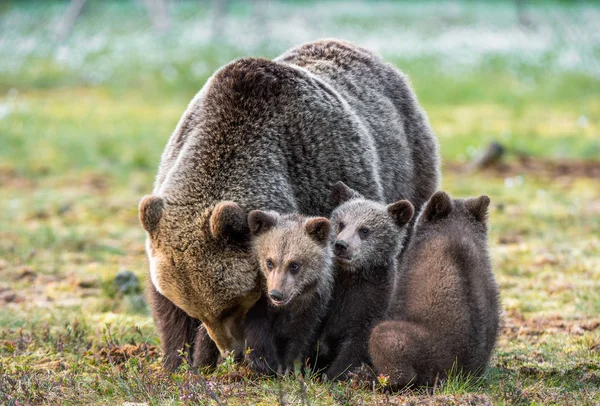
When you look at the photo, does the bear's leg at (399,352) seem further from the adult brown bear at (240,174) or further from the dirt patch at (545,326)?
the dirt patch at (545,326)

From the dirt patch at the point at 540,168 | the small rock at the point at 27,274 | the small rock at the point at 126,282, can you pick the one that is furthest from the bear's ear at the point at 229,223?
the dirt patch at the point at 540,168

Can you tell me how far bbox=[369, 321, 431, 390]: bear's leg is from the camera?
5.83 m

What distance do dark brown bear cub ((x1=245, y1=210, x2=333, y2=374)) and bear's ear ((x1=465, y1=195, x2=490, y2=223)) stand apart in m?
1.33

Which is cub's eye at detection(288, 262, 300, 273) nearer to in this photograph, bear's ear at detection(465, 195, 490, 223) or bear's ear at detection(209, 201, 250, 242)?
bear's ear at detection(209, 201, 250, 242)

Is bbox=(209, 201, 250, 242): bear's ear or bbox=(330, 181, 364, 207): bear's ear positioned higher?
bbox=(209, 201, 250, 242): bear's ear

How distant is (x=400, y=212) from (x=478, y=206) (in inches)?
25.6

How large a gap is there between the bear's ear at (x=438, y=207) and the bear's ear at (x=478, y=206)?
0.58 ft

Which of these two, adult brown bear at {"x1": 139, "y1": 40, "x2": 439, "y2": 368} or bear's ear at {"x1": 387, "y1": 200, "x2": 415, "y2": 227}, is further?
bear's ear at {"x1": 387, "y1": 200, "x2": 415, "y2": 227}

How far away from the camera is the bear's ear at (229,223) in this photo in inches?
222

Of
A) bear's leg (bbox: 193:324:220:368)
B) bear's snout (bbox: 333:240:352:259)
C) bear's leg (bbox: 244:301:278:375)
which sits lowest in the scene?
bear's leg (bbox: 193:324:220:368)

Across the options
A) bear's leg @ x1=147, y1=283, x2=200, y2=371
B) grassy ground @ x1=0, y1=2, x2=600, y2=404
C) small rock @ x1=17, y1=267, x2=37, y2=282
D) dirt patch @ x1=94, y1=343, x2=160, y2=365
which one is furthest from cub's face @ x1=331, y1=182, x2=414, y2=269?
small rock @ x1=17, y1=267, x2=37, y2=282

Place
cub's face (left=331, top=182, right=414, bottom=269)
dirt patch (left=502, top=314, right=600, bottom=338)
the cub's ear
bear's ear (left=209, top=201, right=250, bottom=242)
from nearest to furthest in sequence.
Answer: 1. bear's ear (left=209, top=201, right=250, bottom=242)
2. the cub's ear
3. cub's face (left=331, top=182, right=414, bottom=269)
4. dirt patch (left=502, top=314, right=600, bottom=338)

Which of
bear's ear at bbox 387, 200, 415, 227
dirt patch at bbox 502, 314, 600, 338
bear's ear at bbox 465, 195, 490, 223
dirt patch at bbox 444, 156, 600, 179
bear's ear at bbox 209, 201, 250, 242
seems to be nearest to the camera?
bear's ear at bbox 209, 201, 250, 242

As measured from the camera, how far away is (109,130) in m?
19.1
